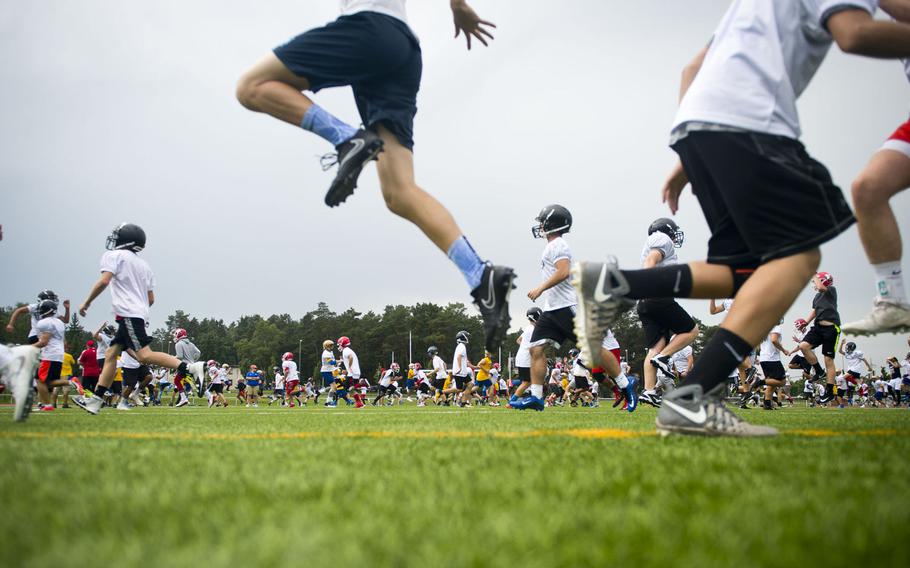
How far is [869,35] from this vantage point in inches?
101

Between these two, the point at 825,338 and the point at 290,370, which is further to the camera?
the point at 290,370

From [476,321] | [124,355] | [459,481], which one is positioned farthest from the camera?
[476,321]

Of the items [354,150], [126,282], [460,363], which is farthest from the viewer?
[460,363]

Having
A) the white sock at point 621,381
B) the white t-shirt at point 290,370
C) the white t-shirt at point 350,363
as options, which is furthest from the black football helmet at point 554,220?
the white t-shirt at point 290,370

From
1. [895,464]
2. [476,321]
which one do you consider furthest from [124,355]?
[476,321]

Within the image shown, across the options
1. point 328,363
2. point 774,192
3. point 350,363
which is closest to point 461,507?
point 774,192

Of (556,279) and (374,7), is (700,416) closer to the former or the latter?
(374,7)

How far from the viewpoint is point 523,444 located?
256 centimetres

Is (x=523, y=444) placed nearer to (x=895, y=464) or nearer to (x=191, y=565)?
(x=895, y=464)

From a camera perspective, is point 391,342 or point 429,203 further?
point 391,342

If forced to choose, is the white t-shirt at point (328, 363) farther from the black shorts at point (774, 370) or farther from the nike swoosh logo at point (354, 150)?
the nike swoosh logo at point (354, 150)

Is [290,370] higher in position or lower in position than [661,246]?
lower

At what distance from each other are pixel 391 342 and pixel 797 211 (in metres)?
106

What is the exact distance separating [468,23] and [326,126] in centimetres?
140
